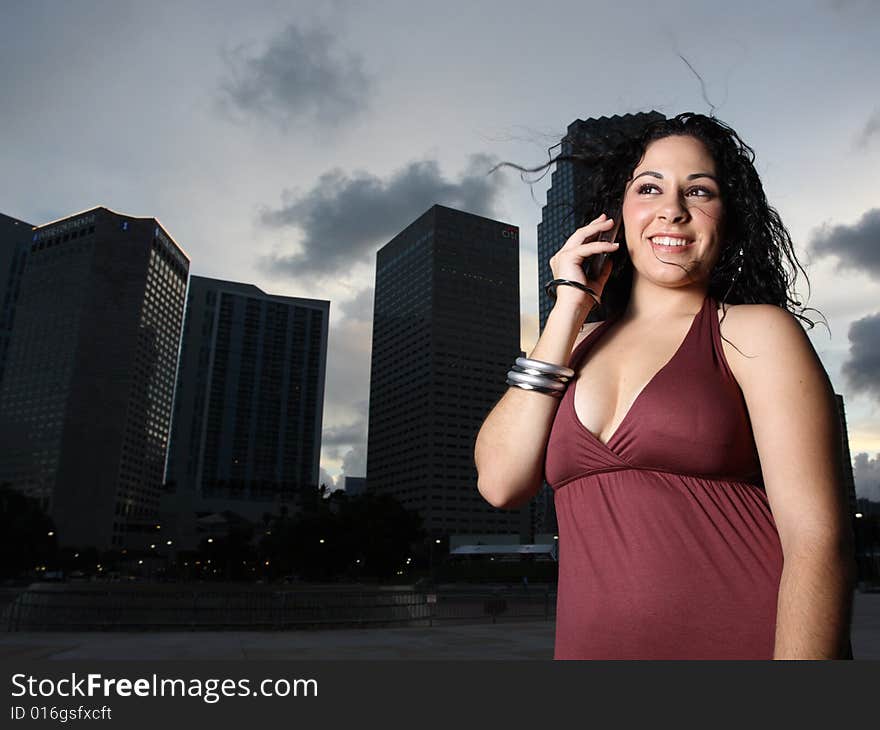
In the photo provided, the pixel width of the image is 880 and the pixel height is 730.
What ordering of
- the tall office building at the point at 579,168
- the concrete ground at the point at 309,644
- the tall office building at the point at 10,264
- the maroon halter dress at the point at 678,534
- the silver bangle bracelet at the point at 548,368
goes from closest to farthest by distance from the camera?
the maroon halter dress at the point at 678,534
the silver bangle bracelet at the point at 548,368
the tall office building at the point at 579,168
the concrete ground at the point at 309,644
the tall office building at the point at 10,264

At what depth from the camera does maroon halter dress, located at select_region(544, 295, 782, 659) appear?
129 cm

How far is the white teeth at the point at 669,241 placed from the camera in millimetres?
1663

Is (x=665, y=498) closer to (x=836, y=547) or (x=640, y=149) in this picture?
(x=836, y=547)

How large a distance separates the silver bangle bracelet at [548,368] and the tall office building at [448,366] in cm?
14561

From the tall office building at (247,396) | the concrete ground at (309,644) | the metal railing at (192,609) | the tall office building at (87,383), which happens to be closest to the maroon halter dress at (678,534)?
the concrete ground at (309,644)

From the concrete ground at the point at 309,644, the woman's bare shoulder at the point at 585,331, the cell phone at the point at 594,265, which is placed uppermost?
the cell phone at the point at 594,265

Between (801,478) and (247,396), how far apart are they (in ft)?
569

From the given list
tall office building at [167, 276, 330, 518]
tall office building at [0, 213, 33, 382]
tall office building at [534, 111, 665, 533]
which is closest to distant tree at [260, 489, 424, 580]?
tall office building at [534, 111, 665, 533]

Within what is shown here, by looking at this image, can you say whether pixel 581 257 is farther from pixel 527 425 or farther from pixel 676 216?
pixel 527 425

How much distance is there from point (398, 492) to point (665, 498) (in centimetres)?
16083

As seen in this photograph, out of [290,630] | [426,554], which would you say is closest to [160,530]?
[426,554]

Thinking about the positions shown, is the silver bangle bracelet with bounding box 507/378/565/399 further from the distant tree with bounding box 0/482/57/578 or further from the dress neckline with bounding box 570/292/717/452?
the distant tree with bounding box 0/482/57/578

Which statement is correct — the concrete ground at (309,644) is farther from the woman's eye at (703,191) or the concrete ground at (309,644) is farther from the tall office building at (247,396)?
the tall office building at (247,396)

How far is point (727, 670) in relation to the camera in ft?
3.57
